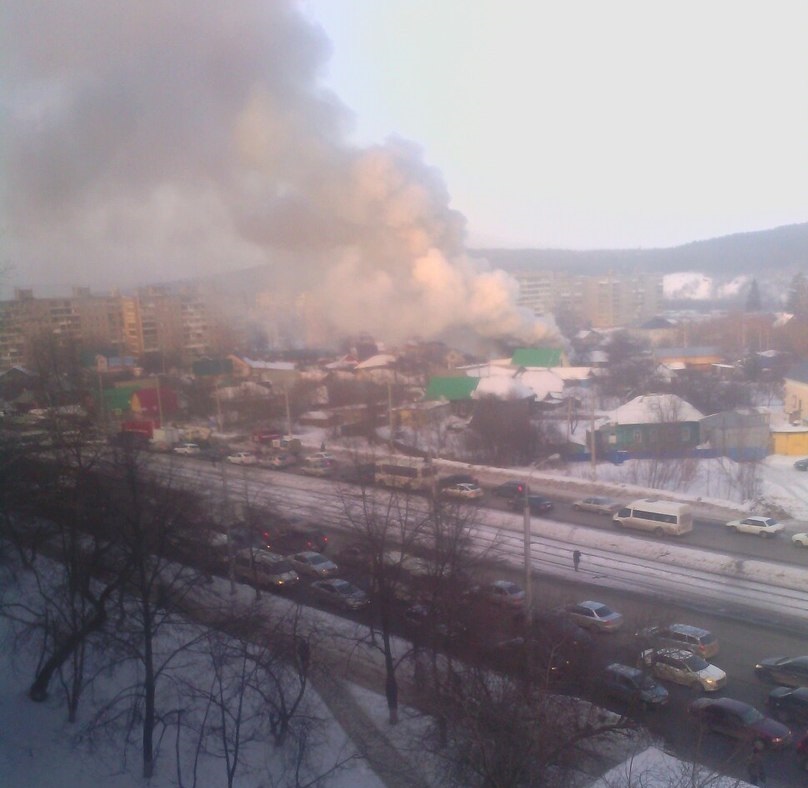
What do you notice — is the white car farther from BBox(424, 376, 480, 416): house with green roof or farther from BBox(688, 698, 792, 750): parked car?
BBox(424, 376, 480, 416): house with green roof

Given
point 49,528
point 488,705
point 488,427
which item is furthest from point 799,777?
point 488,427

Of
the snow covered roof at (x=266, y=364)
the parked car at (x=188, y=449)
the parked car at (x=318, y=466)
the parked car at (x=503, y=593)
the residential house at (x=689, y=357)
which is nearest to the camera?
the parked car at (x=503, y=593)

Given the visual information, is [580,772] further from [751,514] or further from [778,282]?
[778,282]

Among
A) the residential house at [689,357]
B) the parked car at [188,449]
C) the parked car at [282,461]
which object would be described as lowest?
the parked car at [282,461]

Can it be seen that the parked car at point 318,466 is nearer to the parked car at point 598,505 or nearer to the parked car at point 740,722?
the parked car at point 598,505

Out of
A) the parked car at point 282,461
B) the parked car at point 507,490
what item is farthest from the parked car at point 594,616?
the parked car at point 282,461

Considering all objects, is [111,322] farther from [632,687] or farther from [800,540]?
[632,687]
